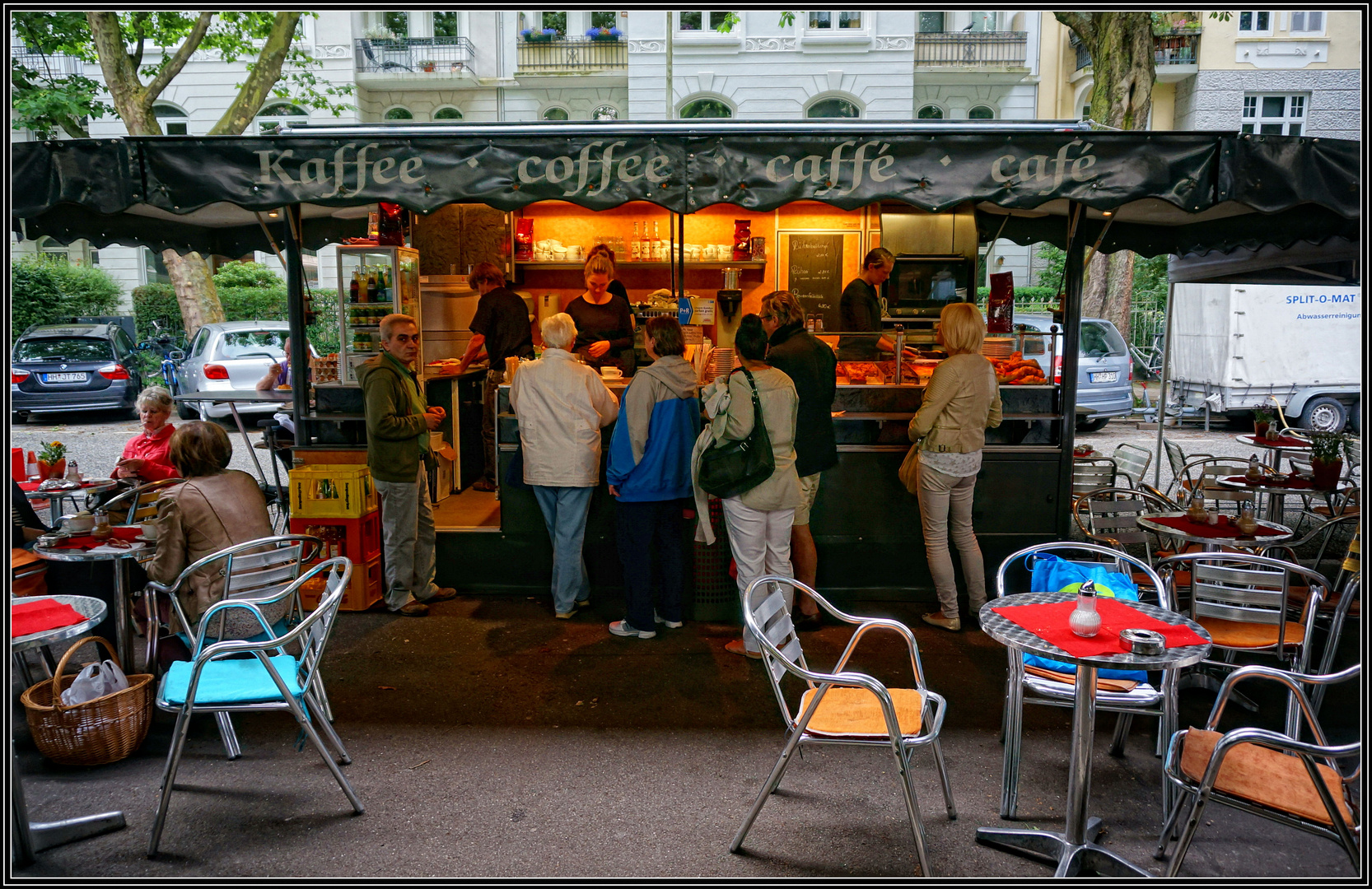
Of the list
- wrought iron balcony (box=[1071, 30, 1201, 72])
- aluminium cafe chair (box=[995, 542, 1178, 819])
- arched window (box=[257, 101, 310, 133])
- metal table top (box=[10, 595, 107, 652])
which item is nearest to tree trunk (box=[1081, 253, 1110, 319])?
wrought iron balcony (box=[1071, 30, 1201, 72])

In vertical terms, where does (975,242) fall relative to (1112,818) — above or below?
above

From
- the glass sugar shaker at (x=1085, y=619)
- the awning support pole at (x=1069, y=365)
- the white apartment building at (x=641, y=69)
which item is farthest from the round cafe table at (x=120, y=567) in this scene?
the white apartment building at (x=641, y=69)

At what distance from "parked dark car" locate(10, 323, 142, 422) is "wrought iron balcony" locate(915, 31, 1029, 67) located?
1798 centimetres

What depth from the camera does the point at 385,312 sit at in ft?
25.0

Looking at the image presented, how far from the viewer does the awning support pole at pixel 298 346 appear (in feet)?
22.3

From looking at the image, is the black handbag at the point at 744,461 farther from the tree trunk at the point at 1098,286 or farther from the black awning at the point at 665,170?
the tree trunk at the point at 1098,286

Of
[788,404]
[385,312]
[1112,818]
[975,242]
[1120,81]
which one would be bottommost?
[1112,818]

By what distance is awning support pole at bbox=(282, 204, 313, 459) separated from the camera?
268 inches

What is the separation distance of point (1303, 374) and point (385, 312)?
42.1ft

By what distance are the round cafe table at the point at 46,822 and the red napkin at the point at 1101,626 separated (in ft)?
11.2

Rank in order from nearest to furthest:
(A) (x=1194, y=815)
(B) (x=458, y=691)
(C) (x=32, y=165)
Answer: (A) (x=1194, y=815)
(B) (x=458, y=691)
(C) (x=32, y=165)

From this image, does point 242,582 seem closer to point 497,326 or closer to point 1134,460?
point 497,326

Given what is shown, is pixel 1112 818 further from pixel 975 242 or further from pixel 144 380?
pixel 144 380

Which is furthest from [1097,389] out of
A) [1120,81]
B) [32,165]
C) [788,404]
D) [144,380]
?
[144,380]
